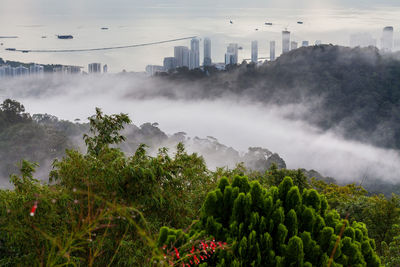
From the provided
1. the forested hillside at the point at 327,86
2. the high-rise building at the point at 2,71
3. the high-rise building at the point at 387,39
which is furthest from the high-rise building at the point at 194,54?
the high-rise building at the point at 387,39

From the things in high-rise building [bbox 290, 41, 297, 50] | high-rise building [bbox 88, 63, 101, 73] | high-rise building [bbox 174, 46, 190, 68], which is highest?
high-rise building [bbox 290, 41, 297, 50]

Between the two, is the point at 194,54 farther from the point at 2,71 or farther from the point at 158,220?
the point at 158,220

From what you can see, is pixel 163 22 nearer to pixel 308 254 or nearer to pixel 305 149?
pixel 305 149

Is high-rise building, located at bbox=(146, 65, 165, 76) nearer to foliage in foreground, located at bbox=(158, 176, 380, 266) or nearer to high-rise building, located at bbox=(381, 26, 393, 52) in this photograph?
high-rise building, located at bbox=(381, 26, 393, 52)

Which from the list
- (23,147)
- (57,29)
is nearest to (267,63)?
(57,29)

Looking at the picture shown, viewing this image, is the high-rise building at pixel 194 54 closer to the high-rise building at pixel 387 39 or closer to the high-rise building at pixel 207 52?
the high-rise building at pixel 207 52

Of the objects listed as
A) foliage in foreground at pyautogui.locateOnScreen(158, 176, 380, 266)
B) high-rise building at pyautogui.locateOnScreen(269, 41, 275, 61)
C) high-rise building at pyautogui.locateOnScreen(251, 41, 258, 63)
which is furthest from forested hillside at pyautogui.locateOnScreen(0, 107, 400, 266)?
high-rise building at pyautogui.locateOnScreen(269, 41, 275, 61)
